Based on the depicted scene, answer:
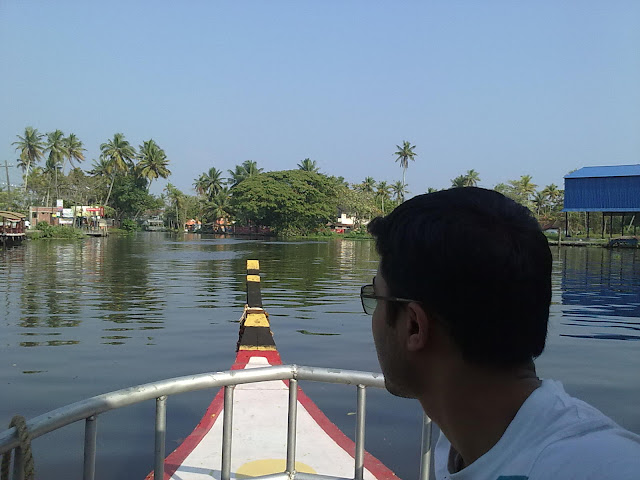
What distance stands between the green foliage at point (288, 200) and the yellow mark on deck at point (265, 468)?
74568 millimetres

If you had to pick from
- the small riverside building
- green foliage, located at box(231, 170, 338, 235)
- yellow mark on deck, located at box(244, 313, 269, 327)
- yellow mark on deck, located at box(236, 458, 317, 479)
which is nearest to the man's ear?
yellow mark on deck, located at box(236, 458, 317, 479)

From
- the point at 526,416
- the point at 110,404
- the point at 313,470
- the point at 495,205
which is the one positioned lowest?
the point at 313,470

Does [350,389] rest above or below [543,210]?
below

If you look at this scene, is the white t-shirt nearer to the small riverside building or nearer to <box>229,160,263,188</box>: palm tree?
the small riverside building

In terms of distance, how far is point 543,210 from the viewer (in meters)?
90.2

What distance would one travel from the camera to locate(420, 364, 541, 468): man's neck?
109cm

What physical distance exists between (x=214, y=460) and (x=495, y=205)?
4205 millimetres

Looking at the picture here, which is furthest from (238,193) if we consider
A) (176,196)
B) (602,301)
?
(602,301)

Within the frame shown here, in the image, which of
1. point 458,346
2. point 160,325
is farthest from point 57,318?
point 458,346

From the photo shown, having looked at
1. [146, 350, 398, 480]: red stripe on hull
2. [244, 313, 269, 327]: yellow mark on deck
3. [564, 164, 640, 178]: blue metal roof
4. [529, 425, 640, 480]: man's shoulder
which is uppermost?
[564, 164, 640, 178]: blue metal roof

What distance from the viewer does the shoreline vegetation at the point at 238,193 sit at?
80375mm

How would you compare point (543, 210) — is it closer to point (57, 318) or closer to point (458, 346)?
point (57, 318)

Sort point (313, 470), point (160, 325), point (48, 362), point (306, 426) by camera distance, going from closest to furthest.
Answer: point (313, 470) → point (306, 426) → point (48, 362) → point (160, 325)

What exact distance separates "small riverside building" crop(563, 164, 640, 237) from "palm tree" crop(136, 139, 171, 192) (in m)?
61.3
